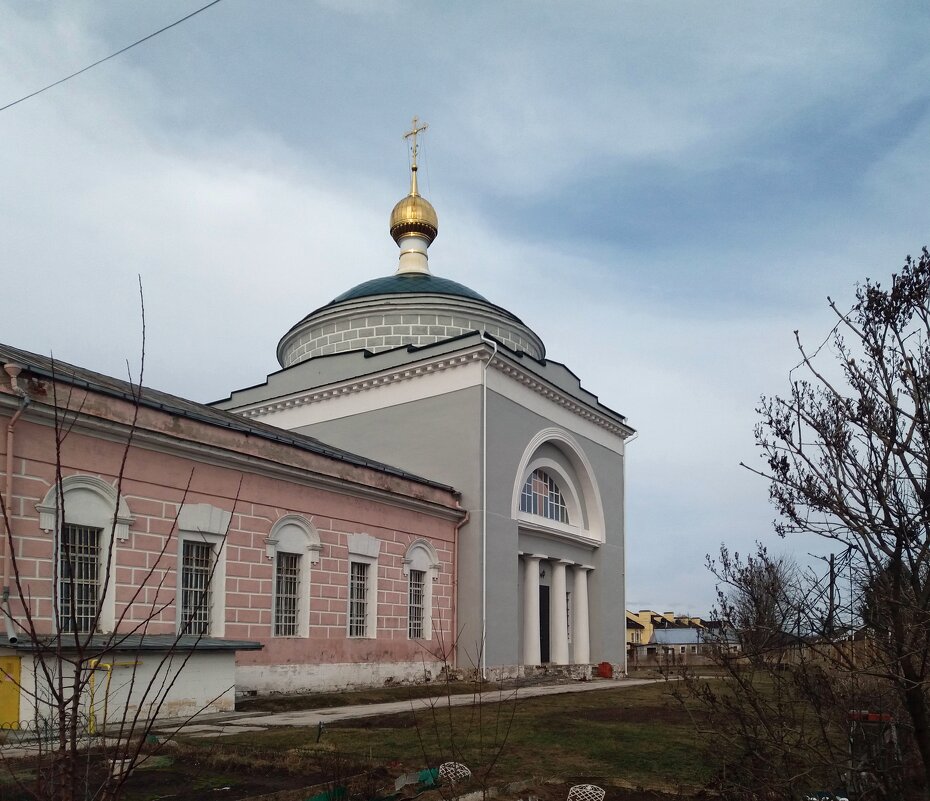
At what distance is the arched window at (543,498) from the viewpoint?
24.7 meters

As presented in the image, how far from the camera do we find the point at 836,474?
13.3 ft

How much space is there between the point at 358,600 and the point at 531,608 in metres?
6.62

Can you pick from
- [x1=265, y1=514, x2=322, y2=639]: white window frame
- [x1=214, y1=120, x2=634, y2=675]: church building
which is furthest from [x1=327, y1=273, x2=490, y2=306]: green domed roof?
[x1=265, y1=514, x2=322, y2=639]: white window frame

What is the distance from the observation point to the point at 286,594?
16969 millimetres

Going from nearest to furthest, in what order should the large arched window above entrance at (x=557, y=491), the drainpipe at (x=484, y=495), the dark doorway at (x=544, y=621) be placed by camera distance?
1. the drainpipe at (x=484, y=495)
2. the large arched window above entrance at (x=557, y=491)
3. the dark doorway at (x=544, y=621)

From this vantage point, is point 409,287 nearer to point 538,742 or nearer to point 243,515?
point 243,515

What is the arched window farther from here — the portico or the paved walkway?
the paved walkway

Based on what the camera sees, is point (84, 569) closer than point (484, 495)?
Yes

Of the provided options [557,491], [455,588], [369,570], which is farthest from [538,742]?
[557,491]

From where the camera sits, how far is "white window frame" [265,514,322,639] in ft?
54.4

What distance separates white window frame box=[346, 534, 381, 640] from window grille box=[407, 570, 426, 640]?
146cm

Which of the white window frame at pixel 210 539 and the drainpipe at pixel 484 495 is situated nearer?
the white window frame at pixel 210 539

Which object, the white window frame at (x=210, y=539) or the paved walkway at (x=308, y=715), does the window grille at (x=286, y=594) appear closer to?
the white window frame at (x=210, y=539)

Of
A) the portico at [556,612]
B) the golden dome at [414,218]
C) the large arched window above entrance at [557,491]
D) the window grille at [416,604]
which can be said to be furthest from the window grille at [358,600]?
the golden dome at [414,218]
